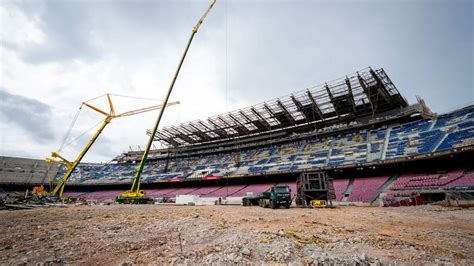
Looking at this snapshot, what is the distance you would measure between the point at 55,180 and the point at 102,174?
15.3 m

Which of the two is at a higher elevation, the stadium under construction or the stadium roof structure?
the stadium roof structure

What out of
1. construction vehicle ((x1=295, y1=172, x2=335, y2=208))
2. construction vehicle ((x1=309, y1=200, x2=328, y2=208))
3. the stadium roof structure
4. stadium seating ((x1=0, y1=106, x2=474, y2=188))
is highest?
the stadium roof structure

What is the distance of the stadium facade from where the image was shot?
79.7 ft

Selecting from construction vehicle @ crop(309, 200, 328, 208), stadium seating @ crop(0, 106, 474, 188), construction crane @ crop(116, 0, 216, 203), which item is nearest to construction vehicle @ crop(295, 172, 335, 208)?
construction vehicle @ crop(309, 200, 328, 208)

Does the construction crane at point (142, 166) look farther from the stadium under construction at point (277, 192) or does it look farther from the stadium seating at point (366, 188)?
the stadium seating at point (366, 188)

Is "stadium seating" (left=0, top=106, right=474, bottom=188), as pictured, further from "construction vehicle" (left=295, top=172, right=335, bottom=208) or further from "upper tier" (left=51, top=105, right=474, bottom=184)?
"construction vehicle" (left=295, top=172, right=335, bottom=208)

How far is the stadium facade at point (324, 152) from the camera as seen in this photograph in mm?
24297

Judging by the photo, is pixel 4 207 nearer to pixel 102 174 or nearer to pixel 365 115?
pixel 102 174

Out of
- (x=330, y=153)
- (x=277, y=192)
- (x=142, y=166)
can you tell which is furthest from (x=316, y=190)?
(x=142, y=166)

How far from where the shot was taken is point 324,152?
36.7m

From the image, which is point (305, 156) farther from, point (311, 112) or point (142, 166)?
point (142, 166)

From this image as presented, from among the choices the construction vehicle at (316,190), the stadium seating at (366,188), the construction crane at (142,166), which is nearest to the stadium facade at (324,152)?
the stadium seating at (366,188)

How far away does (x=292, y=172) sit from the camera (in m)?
33.4

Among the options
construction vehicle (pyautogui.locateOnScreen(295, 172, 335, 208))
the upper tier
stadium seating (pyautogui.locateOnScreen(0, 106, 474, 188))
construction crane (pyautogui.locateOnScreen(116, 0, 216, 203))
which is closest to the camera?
construction vehicle (pyautogui.locateOnScreen(295, 172, 335, 208))
